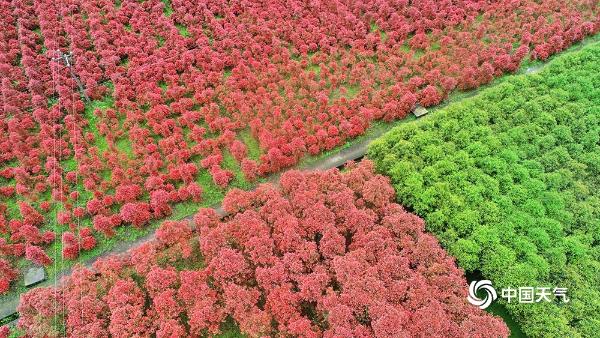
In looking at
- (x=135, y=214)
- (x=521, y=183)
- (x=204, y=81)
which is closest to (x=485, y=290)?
(x=521, y=183)

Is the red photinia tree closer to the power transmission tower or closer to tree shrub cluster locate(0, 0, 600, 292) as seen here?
tree shrub cluster locate(0, 0, 600, 292)

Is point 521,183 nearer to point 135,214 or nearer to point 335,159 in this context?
point 335,159

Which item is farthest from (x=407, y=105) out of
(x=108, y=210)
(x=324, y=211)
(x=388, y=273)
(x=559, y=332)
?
(x=108, y=210)

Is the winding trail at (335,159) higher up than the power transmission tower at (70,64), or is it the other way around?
the power transmission tower at (70,64)

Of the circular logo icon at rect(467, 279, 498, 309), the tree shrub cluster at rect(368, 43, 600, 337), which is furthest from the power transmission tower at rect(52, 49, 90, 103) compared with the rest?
the circular logo icon at rect(467, 279, 498, 309)

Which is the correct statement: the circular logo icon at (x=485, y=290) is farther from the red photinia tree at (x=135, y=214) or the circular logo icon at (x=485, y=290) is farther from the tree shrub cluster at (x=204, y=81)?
the red photinia tree at (x=135, y=214)

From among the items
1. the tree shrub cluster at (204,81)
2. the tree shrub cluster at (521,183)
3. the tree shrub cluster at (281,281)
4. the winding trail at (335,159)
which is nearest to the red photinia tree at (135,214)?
the tree shrub cluster at (204,81)
